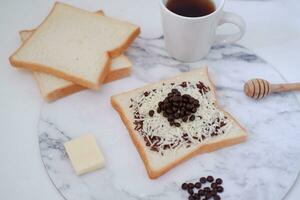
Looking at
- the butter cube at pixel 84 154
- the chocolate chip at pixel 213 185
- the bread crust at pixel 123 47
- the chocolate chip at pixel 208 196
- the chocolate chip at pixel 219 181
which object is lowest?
the chocolate chip at pixel 208 196

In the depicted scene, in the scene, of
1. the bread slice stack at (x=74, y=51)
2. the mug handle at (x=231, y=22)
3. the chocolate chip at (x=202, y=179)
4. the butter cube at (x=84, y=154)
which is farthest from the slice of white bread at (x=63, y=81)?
the chocolate chip at (x=202, y=179)

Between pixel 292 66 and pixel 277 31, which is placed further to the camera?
pixel 277 31

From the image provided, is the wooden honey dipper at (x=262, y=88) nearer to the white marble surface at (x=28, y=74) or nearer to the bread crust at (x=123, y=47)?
the white marble surface at (x=28, y=74)

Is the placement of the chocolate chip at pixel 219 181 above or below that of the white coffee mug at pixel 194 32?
below

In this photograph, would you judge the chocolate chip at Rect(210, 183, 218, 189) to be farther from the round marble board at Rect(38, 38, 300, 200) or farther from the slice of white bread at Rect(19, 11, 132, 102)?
the slice of white bread at Rect(19, 11, 132, 102)

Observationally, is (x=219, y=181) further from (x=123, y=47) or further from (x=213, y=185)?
(x=123, y=47)

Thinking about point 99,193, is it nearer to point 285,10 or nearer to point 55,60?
point 55,60

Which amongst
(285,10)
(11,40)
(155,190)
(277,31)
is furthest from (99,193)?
(285,10)
